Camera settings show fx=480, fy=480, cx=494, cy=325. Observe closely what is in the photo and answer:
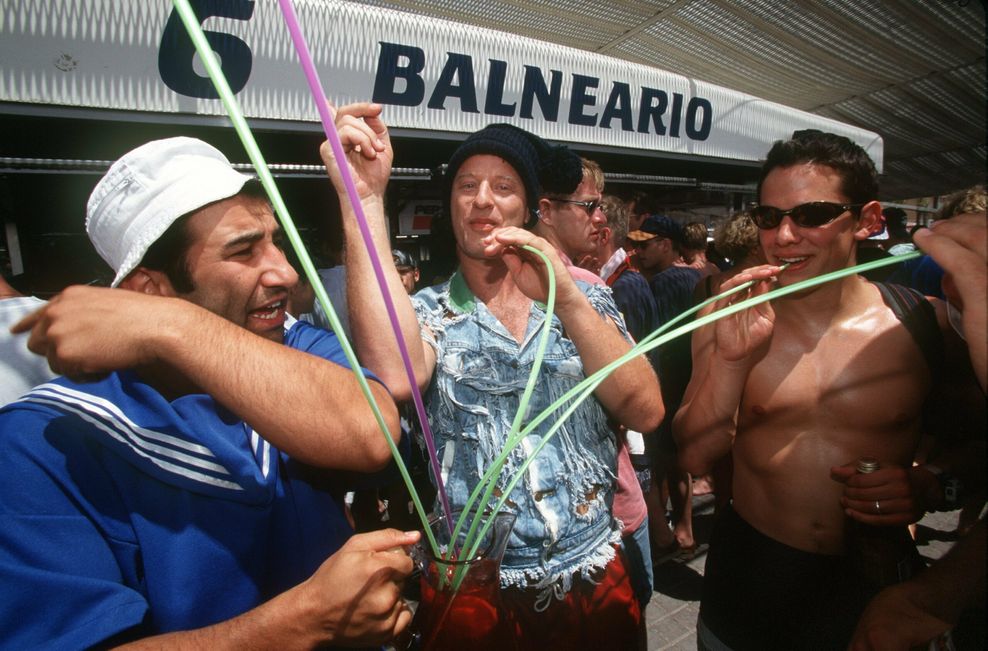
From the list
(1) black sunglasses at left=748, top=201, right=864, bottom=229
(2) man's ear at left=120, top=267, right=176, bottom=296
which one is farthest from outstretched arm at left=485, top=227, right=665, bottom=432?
(2) man's ear at left=120, top=267, right=176, bottom=296

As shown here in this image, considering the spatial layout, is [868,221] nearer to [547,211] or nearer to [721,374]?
[721,374]

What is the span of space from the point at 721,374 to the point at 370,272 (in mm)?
1172

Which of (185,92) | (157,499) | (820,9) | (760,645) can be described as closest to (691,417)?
(760,645)

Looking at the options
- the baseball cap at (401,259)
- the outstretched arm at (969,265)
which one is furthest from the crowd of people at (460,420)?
the baseball cap at (401,259)

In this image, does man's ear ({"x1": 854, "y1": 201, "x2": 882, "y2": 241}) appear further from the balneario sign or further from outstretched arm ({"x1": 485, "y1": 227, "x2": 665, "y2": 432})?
the balneario sign

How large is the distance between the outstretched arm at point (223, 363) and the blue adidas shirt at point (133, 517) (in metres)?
0.15

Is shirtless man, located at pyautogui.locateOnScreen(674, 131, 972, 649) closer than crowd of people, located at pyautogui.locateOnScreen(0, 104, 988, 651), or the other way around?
crowd of people, located at pyautogui.locateOnScreen(0, 104, 988, 651)

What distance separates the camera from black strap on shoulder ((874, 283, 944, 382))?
1.61 metres

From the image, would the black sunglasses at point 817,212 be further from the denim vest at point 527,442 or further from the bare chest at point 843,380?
the denim vest at point 527,442

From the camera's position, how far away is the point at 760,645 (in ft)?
5.21

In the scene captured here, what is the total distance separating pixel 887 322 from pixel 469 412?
1.52 m

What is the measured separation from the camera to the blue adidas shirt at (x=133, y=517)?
2.60 feet

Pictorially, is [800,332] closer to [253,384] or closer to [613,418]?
[613,418]

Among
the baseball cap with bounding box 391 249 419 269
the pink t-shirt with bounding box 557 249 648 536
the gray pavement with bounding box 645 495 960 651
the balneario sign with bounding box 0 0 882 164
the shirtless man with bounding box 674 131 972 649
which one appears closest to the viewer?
the shirtless man with bounding box 674 131 972 649
